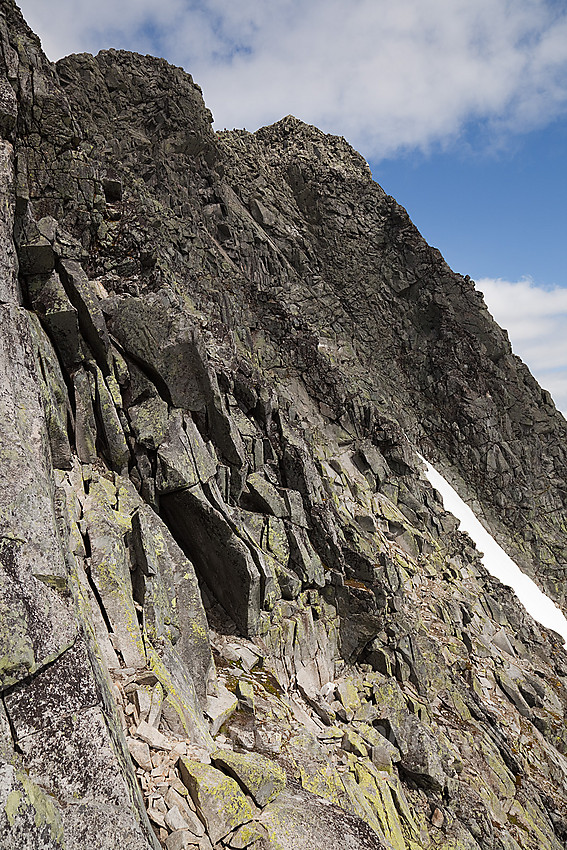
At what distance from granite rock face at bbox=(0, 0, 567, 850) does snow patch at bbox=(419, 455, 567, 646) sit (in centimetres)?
213

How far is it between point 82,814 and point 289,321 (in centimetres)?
3842

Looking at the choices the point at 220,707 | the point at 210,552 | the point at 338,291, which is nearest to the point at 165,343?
the point at 210,552

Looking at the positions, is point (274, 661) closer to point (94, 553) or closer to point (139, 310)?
point (94, 553)

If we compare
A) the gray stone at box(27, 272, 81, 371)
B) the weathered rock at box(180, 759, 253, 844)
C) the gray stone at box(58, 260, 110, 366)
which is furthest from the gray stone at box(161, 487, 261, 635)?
the weathered rock at box(180, 759, 253, 844)

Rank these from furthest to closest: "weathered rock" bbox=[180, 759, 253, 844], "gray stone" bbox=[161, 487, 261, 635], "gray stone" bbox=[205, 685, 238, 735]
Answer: "gray stone" bbox=[161, 487, 261, 635] → "gray stone" bbox=[205, 685, 238, 735] → "weathered rock" bbox=[180, 759, 253, 844]

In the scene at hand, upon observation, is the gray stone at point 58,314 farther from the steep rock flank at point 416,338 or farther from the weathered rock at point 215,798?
the steep rock flank at point 416,338

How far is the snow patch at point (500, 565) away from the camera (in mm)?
37438

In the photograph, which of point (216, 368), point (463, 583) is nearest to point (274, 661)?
point (216, 368)

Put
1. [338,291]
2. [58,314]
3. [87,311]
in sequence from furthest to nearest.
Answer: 1. [338,291]
2. [87,311]
3. [58,314]

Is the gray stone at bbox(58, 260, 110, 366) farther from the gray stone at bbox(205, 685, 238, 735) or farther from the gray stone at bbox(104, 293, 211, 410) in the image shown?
the gray stone at bbox(205, 685, 238, 735)

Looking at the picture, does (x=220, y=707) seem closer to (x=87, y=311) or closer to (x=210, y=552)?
(x=210, y=552)

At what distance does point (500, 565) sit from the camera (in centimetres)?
3956

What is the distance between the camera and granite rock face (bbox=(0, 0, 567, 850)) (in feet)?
26.5

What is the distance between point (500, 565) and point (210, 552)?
3192cm
